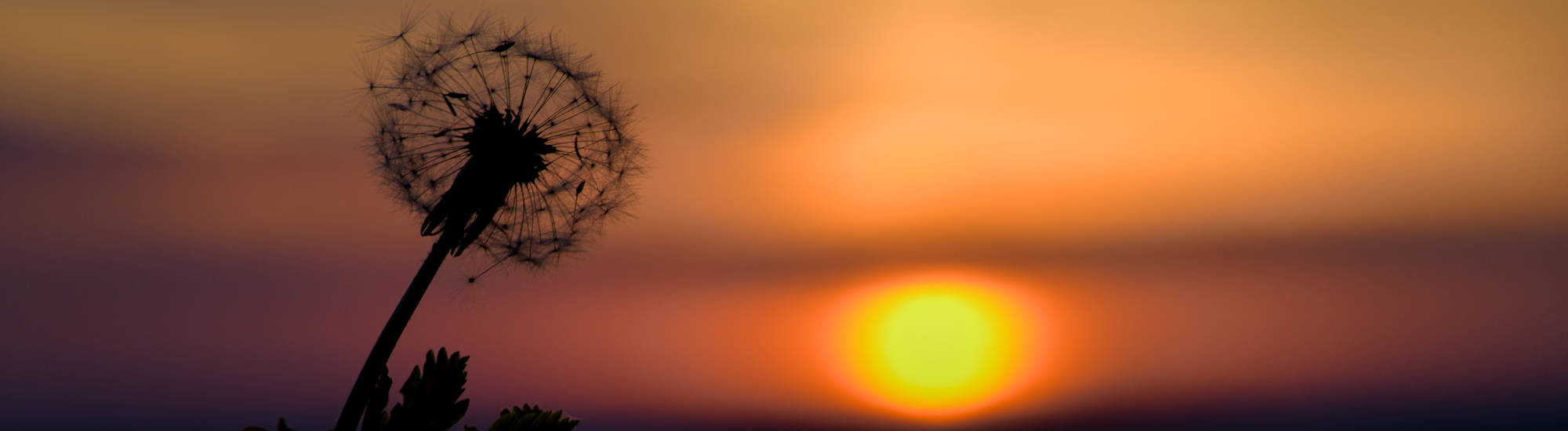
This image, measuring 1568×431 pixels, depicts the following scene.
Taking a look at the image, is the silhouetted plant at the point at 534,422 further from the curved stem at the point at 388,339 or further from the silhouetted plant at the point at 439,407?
the curved stem at the point at 388,339

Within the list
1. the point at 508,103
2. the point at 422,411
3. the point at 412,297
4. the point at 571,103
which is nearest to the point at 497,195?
the point at 412,297

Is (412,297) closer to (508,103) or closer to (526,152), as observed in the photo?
(526,152)

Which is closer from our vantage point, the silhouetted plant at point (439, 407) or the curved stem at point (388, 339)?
the curved stem at point (388, 339)

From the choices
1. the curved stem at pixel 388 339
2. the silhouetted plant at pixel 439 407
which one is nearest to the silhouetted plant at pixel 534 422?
the silhouetted plant at pixel 439 407

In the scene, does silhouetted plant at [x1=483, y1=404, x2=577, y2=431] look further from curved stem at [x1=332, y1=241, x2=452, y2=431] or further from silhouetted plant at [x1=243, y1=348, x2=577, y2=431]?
curved stem at [x1=332, y1=241, x2=452, y2=431]
